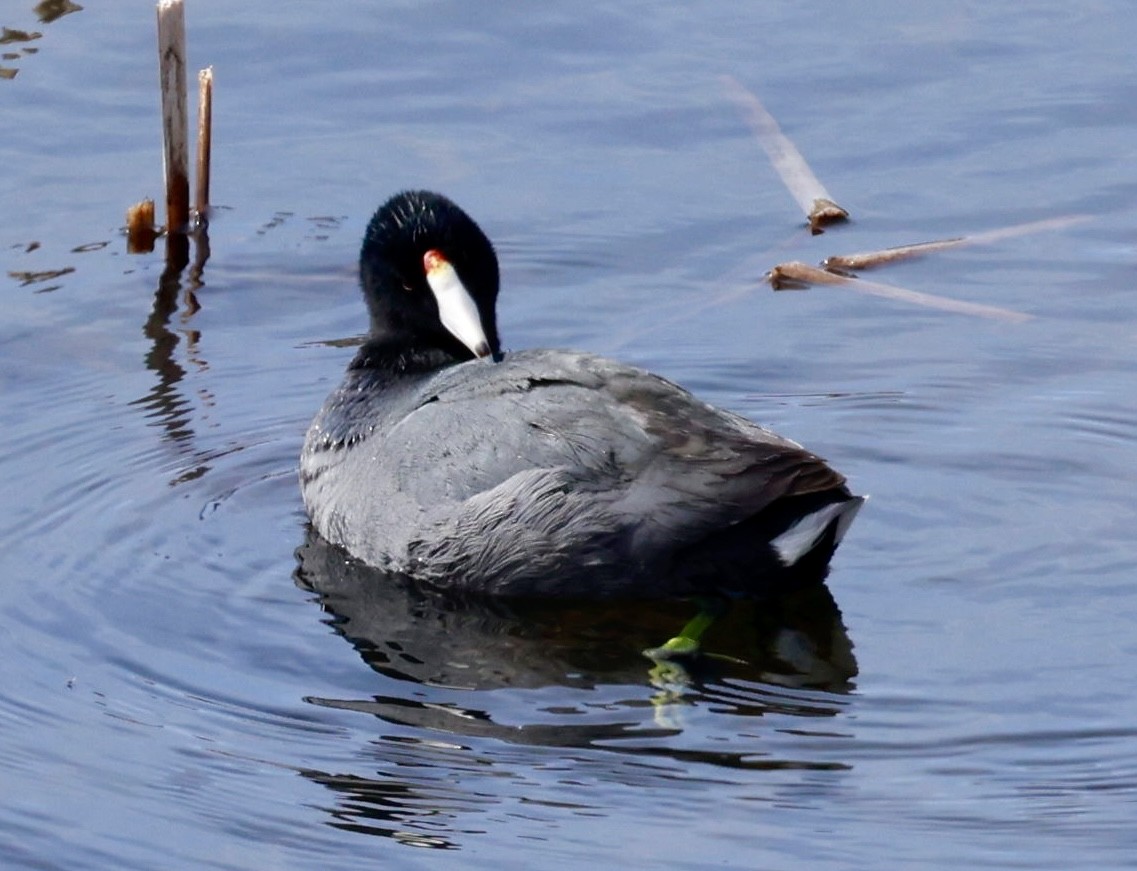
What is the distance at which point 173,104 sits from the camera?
741 centimetres

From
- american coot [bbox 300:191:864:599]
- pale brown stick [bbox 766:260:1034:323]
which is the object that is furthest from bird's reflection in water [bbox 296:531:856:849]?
pale brown stick [bbox 766:260:1034:323]

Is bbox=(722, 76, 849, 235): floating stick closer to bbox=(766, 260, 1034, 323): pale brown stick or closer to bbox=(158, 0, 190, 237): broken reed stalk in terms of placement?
bbox=(766, 260, 1034, 323): pale brown stick

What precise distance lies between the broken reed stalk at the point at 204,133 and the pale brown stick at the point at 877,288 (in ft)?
6.68

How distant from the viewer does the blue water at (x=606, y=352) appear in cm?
430

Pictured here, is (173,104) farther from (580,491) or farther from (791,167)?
(580,491)

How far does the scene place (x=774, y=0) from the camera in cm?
899

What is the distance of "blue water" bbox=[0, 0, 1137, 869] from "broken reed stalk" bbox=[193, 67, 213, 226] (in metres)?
0.13

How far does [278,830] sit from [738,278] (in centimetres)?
342

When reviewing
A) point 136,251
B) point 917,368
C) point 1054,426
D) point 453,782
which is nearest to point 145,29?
point 136,251

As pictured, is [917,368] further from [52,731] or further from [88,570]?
[52,731]

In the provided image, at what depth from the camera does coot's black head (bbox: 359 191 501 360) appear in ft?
19.2

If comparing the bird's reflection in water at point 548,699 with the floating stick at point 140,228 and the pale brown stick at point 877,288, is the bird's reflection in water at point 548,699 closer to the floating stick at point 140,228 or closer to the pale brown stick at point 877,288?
the pale brown stick at point 877,288

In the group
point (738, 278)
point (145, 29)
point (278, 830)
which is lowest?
point (278, 830)

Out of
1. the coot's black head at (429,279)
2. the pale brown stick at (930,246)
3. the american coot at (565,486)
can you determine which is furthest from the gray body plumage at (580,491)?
the pale brown stick at (930,246)
